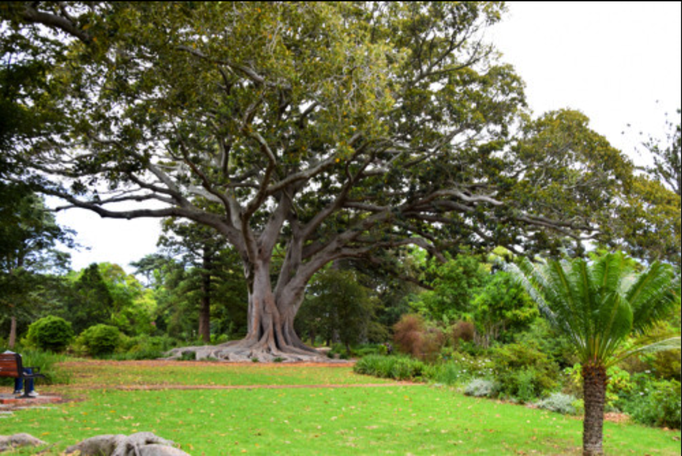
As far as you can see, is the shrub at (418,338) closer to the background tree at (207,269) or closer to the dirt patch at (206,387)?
the dirt patch at (206,387)

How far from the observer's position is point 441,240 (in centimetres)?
2559

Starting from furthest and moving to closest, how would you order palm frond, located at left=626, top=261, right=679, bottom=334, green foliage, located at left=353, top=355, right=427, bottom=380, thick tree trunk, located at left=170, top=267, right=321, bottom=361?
thick tree trunk, located at left=170, top=267, right=321, bottom=361
green foliage, located at left=353, top=355, right=427, bottom=380
palm frond, located at left=626, top=261, right=679, bottom=334

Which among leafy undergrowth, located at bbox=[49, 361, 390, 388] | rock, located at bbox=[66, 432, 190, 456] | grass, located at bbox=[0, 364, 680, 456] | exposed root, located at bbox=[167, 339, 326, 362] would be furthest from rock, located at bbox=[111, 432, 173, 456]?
exposed root, located at bbox=[167, 339, 326, 362]

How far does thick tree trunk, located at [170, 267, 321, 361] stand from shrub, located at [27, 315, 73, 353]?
5.31m

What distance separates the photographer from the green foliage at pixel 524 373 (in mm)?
13609

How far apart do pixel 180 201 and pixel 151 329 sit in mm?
18918

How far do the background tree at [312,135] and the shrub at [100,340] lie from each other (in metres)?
5.19

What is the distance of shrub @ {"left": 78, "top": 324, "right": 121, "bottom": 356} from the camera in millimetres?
25609

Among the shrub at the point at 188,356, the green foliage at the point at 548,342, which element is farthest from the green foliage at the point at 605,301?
the shrub at the point at 188,356

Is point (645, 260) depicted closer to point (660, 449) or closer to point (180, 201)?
point (660, 449)

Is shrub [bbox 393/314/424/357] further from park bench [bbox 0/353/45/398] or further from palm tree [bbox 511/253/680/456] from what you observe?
park bench [bbox 0/353/45/398]

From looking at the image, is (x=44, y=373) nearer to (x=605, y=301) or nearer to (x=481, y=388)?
(x=481, y=388)

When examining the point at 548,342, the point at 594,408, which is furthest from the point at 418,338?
the point at 594,408

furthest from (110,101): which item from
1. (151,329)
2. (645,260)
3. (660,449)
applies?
(151,329)
